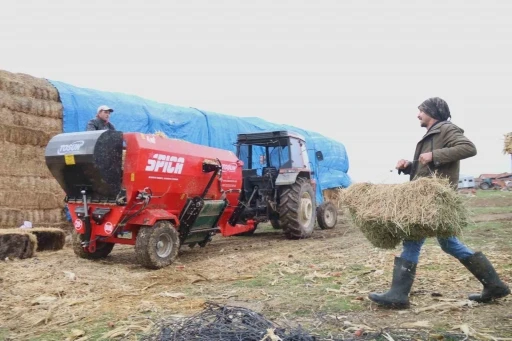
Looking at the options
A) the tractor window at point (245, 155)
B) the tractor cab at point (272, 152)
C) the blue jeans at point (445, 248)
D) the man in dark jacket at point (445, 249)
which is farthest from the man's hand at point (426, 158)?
the tractor window at point (245, 155)

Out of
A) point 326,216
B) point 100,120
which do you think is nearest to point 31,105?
point 100,120

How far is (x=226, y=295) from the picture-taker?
4781 millimetres

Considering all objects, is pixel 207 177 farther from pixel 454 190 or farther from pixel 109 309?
pixel 454 190

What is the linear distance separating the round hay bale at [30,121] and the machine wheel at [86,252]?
3.86m

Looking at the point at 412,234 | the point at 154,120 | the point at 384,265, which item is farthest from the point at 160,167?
the point at 154,120

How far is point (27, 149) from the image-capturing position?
9.59 metres

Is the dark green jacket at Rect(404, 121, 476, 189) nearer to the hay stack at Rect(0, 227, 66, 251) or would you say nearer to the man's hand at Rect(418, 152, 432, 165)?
the man's hand at Rect(418, 152, 432, 165)

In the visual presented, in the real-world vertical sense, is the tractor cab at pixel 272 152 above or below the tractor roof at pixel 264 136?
below

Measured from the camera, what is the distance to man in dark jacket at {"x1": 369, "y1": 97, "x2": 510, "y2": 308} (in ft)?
13.1

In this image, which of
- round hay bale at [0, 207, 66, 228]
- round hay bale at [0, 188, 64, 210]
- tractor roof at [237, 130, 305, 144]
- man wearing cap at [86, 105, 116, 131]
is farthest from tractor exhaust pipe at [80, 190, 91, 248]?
tractor roof at [237, 130, 305, 144]

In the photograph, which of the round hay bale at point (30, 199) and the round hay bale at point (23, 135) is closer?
the round hay bale at point (30, 199)

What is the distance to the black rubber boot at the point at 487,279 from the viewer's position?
400cm

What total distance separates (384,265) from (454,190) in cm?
223

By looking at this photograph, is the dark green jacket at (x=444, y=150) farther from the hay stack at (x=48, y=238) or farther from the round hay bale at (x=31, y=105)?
the round hay bale at (x=31, y=105)
